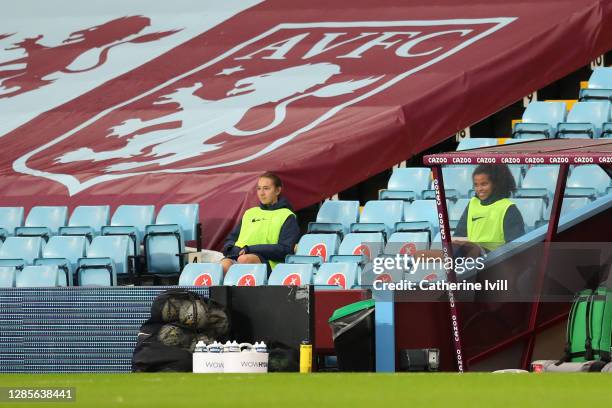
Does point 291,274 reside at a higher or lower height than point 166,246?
lower

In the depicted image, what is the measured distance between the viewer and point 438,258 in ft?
32.9

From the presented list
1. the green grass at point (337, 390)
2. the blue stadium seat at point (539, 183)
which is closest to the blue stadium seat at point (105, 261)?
the blue stadium seat at point (539, 183)

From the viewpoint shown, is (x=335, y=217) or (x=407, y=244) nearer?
(x=407, y=244)

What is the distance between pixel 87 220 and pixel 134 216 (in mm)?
560

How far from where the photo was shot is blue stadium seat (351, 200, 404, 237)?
13992mm

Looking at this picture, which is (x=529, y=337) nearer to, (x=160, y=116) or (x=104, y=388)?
(x=104, y=388)

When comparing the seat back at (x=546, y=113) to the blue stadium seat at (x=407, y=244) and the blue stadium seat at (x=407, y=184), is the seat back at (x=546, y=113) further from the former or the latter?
the blue stadium seat at (x=407, y=244)

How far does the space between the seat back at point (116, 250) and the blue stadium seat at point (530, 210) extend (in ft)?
18.5

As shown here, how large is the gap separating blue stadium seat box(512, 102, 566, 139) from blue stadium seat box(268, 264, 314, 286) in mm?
3893

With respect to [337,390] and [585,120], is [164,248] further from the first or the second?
[337,390]

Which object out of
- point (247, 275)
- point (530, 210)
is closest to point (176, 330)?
point (530, 210)

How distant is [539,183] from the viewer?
35.5 feet

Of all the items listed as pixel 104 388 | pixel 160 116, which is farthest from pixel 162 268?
pixel 104 388

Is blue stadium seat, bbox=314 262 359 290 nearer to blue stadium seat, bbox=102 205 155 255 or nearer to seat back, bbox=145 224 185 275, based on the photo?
seat back, bbox=145 224 185 275
